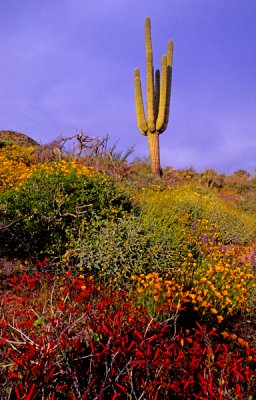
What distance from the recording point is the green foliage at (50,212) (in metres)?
6.48

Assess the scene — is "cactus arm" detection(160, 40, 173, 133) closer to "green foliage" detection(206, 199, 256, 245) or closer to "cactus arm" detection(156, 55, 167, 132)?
"cactus arm" detection(156, 55, 167, 132)

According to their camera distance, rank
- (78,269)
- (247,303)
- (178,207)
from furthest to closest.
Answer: (178,207), (78,269), (247,303)

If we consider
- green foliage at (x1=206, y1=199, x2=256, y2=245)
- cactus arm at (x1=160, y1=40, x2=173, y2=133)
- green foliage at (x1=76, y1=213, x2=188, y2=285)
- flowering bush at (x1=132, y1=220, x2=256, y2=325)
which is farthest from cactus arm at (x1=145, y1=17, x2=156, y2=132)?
green foliage at (x1=76, y1=213, x2=188, y2=285)

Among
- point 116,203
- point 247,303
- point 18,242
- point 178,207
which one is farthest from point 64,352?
point 178,207

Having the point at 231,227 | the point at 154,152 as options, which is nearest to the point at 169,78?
the point at 154,152

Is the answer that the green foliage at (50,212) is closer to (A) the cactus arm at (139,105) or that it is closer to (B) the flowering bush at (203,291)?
(B) the flowering bush at (203,291)

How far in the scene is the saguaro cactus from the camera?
1831 cm

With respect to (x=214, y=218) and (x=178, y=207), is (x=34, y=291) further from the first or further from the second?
(x=214, y=218)

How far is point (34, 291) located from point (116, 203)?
280cm

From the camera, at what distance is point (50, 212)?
657 centimetres

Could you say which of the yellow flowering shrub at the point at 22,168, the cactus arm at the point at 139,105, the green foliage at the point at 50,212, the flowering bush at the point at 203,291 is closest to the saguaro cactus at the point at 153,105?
the cactus arm at the point at 139,105

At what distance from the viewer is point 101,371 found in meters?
2.04

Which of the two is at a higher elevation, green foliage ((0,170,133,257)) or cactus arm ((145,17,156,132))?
cactus arm ((145,17,156,132))

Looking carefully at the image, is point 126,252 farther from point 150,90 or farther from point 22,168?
point 150,90
